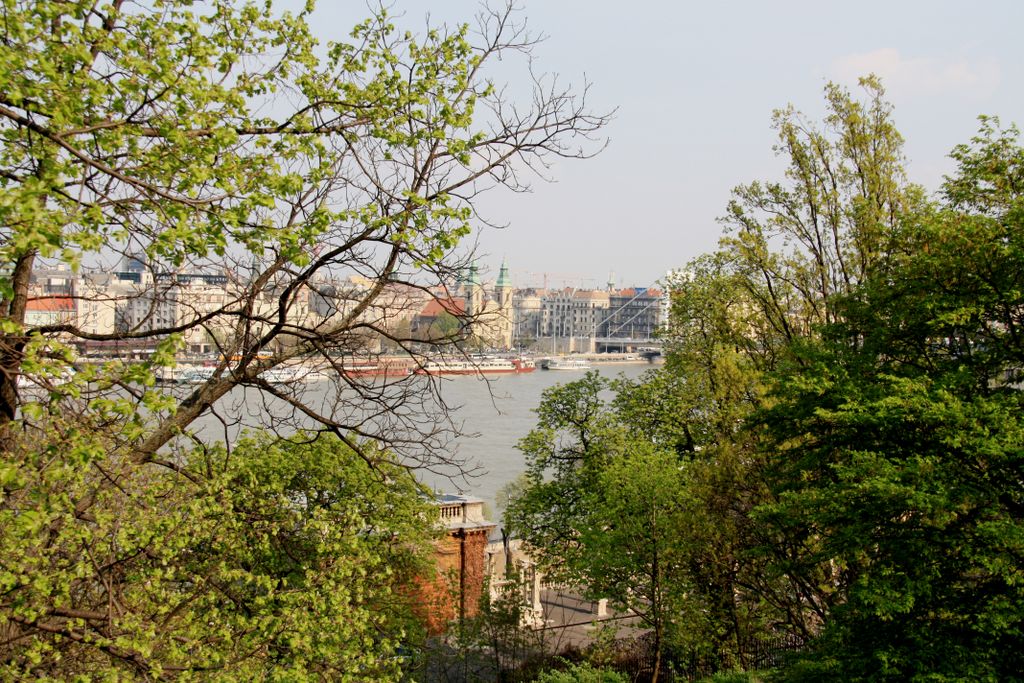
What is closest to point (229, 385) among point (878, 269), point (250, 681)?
point (250, 681)

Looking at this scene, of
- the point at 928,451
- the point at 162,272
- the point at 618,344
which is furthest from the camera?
the point at 618,344

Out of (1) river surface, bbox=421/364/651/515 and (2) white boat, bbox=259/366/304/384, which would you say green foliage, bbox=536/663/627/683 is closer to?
(2) white boat, bbox=259/366/304/384

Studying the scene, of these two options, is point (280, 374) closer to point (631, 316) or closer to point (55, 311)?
point (55, 311)

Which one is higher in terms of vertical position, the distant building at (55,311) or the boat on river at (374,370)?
the distant building at (55,311)

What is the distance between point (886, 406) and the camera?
31.4 feet

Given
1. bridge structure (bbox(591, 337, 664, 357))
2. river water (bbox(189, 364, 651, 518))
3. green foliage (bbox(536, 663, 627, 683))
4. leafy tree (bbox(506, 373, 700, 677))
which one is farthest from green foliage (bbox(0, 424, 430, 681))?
bridge structure (bbox(591, 337, 664, 357))

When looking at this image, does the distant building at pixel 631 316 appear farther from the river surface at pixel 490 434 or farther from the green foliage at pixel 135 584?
the green foliage at pixel 135 584

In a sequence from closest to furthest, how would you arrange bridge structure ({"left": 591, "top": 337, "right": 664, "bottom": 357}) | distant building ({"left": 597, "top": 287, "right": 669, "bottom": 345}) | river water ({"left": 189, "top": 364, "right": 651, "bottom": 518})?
river water ({"left": 189, "top": 364, "right": 651, "bottom": 518}), bridge structure ({"left": 591, "top": 337, "right": 664, "bottom": 357}), distant building ({"left": 597, "top": 287, "right": 669, "bottom": 345})

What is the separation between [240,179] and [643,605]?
12.3 metres

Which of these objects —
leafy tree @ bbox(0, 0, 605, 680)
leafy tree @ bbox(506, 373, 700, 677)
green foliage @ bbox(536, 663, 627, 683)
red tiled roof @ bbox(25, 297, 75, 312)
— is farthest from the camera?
leafy tree @ bbox(506, 373, 700, 677)

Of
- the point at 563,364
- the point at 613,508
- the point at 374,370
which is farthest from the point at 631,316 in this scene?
the point at 374,370

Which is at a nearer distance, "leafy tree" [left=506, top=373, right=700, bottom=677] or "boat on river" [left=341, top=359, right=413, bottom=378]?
"boat on river" [left=341, top=359, right=413, bottom=378]

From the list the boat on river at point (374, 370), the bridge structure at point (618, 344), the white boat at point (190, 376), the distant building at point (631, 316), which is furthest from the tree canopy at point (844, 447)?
the distant building at point (631, 316)

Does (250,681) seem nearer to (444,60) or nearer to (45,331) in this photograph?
(45,331)
